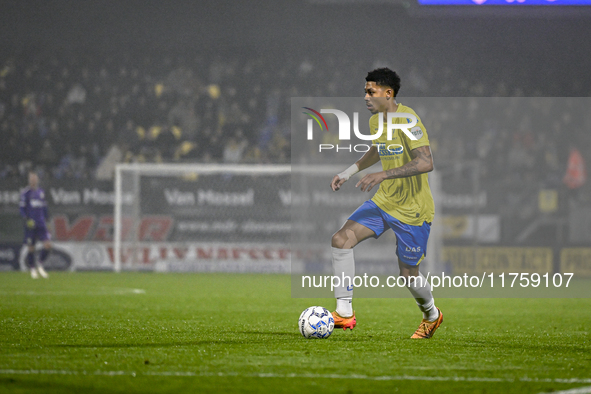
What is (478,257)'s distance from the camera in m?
17.0

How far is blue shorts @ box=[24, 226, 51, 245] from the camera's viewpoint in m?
16.2

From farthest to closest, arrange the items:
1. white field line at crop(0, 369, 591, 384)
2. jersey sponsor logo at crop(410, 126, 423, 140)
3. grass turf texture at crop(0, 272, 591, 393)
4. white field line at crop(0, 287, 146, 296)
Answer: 1. white field line at crop(0, 287, 146, 296)
2. jersey sponsor logo at crop(410, 126, 423, 140)
3. white field line at crop(0, 369, 591, 384)
4. grass turf texture at crop(0, 272, 591, 393)

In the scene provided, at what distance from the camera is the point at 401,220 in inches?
256

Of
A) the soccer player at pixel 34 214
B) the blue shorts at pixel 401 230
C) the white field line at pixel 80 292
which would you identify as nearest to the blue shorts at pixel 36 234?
the soccer player at pixel 34 214

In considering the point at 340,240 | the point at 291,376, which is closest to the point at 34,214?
the point at 340,240

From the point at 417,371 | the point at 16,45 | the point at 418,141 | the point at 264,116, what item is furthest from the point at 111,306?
the point at 16,45

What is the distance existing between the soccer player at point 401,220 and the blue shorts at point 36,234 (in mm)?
11029

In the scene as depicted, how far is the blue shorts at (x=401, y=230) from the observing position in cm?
646

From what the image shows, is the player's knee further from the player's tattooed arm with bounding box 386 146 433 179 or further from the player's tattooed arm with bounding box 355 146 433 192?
the player's tattooed arm with bounding box 386 146 433 179

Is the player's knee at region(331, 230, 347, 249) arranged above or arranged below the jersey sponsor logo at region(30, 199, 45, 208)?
below

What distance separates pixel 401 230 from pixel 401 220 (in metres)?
0.08

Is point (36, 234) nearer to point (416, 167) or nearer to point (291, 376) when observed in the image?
point (416, 167)

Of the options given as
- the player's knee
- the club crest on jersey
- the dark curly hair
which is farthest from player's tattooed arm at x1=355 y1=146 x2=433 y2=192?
the dark curly hair

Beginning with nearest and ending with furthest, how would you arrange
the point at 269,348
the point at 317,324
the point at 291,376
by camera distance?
the point at 291,376
the point at 269,348
the point at 317,324
